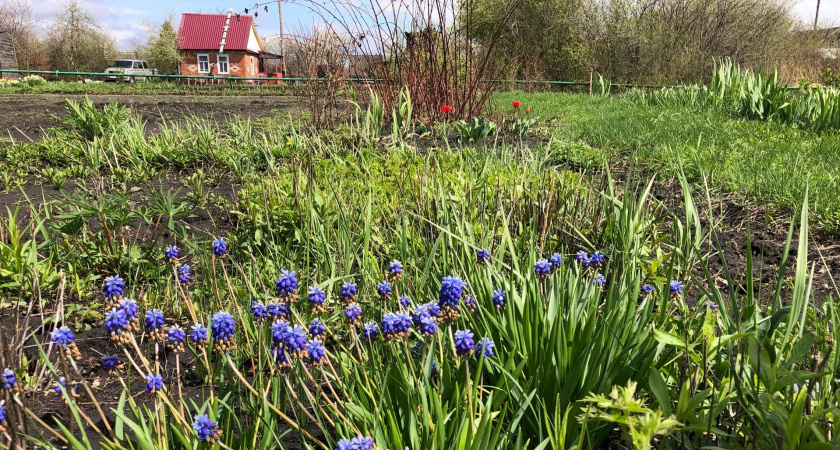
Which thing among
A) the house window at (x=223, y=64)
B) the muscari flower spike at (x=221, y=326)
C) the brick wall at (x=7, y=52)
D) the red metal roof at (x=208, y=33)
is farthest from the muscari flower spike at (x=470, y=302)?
the house window at (x=223, y=64)

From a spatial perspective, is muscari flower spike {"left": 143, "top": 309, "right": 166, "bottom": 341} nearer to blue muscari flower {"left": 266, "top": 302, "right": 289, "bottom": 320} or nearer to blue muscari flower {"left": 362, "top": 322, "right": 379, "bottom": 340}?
blue muscari flower {"left": 266, "top": 302, "right": 289, "bottom": 320}

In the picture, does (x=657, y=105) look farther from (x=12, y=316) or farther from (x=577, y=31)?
(x=577, y=31)

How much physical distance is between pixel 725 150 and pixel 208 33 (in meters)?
39.2

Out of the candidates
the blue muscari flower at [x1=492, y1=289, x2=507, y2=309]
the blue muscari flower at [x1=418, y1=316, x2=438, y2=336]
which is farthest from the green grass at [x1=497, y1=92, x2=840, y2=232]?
the blue muscari flower at [x1=418, y1=316, x2=438, y2=336]

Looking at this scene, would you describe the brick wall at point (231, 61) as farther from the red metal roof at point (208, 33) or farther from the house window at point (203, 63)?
the red metal roof at point (208, 33)

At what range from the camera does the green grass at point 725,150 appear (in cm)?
320

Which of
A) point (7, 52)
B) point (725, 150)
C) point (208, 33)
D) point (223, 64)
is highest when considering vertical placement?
point (208, 33)

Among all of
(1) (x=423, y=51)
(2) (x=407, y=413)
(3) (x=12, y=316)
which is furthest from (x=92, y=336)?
(1) (x=423, y=51)

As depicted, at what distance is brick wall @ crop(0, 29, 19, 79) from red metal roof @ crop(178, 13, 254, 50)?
17.4m

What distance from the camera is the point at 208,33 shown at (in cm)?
3831

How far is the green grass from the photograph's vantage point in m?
3.20

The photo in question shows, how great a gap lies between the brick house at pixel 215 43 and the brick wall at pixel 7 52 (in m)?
16.2

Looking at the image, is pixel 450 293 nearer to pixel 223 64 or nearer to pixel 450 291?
pixel 450 291

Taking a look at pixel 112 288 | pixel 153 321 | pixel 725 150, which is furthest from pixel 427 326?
pixel 725 150
